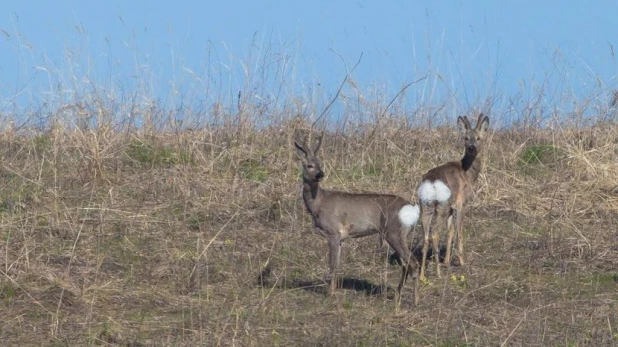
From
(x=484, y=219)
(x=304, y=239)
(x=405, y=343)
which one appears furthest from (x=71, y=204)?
(x=405, y=343)

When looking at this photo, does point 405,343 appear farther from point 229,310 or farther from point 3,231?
point 3,231

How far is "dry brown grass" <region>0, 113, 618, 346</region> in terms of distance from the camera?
7.08 metres

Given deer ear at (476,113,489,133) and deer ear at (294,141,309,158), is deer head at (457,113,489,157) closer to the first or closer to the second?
deer ear at (476,113,489,133)

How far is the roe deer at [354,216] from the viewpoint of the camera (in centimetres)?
814

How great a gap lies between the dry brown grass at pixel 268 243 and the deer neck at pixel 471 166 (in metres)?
0.38

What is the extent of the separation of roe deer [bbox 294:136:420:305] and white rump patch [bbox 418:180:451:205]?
730 mm

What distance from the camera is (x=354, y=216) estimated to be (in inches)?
332

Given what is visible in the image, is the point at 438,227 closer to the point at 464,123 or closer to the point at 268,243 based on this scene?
the point at 268,243

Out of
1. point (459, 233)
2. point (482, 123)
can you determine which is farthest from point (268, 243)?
point (482, 123)

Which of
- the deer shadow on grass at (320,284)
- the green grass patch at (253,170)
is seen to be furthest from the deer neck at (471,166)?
the green grass patch at (253,170)

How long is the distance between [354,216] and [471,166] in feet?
6.26

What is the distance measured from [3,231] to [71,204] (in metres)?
1.23

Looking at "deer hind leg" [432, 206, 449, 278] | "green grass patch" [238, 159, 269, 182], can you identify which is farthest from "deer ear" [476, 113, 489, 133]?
"green grass patch" [238, 159, 269, 182]

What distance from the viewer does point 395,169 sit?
36.6ft
